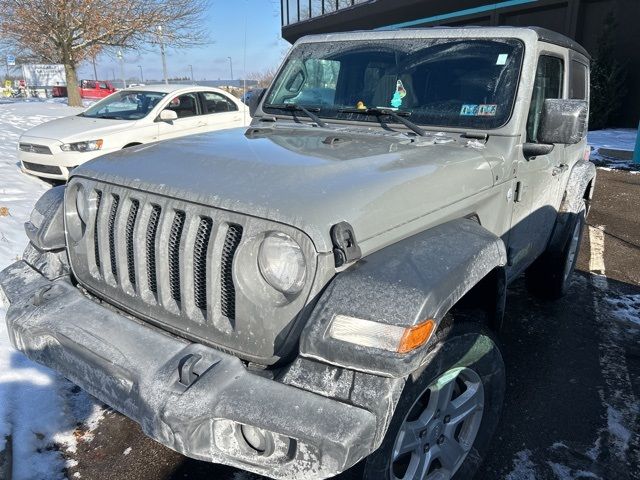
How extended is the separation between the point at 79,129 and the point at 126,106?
1172 mm

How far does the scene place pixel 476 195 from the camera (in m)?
2.67

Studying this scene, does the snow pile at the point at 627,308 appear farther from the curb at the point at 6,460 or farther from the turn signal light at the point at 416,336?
the curb at the point at 6,460

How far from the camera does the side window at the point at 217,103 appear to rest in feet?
30.8

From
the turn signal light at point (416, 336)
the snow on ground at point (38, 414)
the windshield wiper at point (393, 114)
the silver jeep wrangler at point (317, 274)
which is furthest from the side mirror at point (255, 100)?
the turn signal light at point (416, 336)

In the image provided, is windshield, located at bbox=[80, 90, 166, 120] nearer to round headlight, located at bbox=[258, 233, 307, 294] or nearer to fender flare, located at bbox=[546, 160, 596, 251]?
fender flare, located at bbox=[546, 160, 596, 251]

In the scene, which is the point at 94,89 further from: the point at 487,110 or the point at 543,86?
the point at 487,110

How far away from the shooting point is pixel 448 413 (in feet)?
7.50

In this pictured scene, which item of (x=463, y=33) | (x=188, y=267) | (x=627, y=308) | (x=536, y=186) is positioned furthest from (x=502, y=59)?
(x=627, y=308)

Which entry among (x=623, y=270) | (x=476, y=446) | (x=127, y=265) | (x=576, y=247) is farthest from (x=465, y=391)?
(x=623, y=270)

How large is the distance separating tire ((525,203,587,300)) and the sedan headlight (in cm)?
647

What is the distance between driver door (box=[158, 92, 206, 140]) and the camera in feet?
28.5

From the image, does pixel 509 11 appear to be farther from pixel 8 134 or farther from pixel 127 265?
pixel 127 265

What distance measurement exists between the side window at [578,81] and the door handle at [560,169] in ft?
1.73

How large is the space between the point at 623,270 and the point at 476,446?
3.93m
